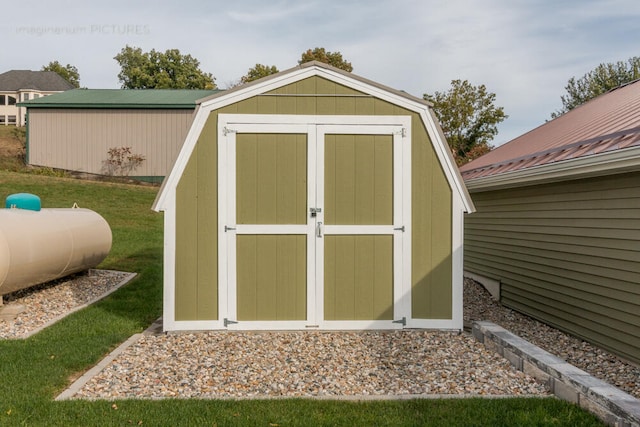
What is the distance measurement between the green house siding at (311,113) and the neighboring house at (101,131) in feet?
54.4

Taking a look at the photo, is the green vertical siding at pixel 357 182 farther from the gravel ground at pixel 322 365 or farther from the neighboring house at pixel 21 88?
the neighboring house at pixel 21 88

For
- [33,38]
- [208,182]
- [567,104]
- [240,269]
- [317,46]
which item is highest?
[317,46]

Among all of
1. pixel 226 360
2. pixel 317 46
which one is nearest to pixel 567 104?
pixel 317 46

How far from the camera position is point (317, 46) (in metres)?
33.1

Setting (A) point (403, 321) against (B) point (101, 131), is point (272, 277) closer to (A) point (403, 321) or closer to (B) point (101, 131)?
(A) point (403, 321)

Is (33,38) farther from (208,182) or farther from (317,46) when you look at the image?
(317,46)

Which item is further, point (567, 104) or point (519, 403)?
point (567, 104)

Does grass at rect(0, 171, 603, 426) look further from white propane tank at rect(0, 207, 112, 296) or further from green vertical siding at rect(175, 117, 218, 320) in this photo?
white propane tank at rect(0, 207, 112, 296)

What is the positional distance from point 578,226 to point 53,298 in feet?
24.8

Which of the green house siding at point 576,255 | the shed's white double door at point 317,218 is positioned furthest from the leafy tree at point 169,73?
the shed's white double door at point 317,218

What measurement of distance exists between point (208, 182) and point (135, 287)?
403 cm

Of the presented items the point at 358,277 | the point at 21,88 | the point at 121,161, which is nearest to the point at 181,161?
the point at 358,277

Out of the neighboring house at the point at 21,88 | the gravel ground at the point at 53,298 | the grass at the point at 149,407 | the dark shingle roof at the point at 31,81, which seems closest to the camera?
the grass at the point at 149,407

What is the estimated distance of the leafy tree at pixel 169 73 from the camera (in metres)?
47.5
